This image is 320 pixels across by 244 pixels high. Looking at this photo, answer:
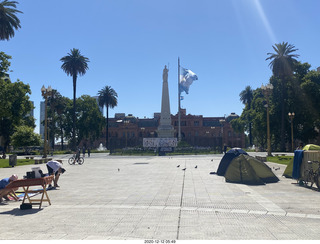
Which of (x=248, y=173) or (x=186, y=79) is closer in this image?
(x=248, y=173)

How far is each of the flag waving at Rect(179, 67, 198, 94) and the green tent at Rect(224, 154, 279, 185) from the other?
51040 mm

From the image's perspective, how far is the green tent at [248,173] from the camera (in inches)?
531

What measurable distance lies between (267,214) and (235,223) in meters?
1.30

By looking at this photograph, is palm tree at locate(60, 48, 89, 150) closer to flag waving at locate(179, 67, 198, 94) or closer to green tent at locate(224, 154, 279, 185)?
flag waving at locate(179, 67, 198, 94)

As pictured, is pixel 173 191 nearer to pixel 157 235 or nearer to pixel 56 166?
pixel 56 166

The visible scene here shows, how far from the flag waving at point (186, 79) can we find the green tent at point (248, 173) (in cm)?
5104

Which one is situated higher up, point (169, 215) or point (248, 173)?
point (248, 173)

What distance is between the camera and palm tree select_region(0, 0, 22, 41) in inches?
1273

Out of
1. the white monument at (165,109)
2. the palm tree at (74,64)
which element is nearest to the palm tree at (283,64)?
the white monument at (165,109)

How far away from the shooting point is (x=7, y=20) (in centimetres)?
3266

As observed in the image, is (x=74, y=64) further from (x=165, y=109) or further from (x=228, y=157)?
(x=228, y=157)

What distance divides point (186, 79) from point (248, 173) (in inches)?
2051

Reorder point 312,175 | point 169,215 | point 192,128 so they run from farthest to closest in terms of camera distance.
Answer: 1. point 192,128
2. point 312,175
3. point 169,215

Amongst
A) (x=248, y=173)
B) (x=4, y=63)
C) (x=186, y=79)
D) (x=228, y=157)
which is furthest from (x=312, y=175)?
(x=186, y=79)
